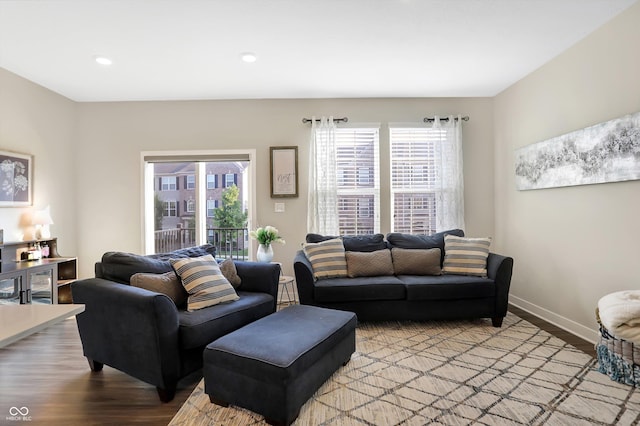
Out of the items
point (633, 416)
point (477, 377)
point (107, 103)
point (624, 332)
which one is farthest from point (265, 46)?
point (633, 416)

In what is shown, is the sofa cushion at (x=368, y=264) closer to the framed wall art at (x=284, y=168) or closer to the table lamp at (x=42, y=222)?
the framed wall art at (x=284, y=168)

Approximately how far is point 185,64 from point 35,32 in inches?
45.0

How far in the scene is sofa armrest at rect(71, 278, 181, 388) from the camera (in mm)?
1971

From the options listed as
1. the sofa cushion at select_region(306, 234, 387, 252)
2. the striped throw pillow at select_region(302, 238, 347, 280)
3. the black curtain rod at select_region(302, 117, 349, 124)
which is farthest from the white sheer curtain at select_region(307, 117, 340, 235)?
the striped throw pillow at select_region(302, 238, 347, 280)

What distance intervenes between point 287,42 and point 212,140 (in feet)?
6.24

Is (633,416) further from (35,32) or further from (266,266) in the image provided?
(35,32)

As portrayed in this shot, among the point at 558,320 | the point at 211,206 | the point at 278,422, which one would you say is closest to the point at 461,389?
the point at 278,422

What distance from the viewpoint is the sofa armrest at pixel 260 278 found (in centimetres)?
298

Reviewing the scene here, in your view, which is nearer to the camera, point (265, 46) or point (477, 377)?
point (477, 377)

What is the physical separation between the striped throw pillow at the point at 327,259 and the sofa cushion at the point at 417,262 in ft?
1.96

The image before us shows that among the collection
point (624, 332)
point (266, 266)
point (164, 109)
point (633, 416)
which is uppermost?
point (164, 109)

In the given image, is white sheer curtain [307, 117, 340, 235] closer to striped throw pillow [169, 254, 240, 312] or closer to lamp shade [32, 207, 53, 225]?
striped throw pillow [169, 254, 240, 312]

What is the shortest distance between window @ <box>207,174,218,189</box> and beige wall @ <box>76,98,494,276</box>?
39.0 inches

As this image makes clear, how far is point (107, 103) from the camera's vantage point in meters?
4.32
